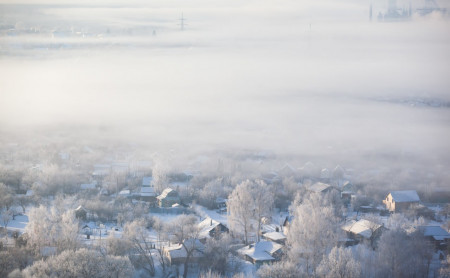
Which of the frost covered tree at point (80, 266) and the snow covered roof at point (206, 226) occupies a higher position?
the frost covered tree at point (80, 266)

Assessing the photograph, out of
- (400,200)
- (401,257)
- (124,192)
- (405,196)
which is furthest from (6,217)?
(405,196)

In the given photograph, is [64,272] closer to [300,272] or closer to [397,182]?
[300,272]

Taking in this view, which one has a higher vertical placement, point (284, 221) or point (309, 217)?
point (309, 217)

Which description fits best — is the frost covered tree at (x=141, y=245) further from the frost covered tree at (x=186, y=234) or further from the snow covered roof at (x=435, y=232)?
the snow covered roof at (x=435, y=232)

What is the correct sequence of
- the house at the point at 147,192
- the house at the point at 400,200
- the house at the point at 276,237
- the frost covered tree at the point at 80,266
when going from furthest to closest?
the house at the point at 147,192
the house at the point at 400,200
the house at the point at 276,237
the frost covered tree at the point at 80,266

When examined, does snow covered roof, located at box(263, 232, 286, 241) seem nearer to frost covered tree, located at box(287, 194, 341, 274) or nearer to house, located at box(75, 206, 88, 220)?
frost covered tree, located at box(287, 194, 341, 274)

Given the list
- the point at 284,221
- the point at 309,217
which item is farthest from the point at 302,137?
the point at 309,217

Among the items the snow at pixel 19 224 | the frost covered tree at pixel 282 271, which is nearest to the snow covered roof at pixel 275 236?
the frost covered tree at pixel 282 271
